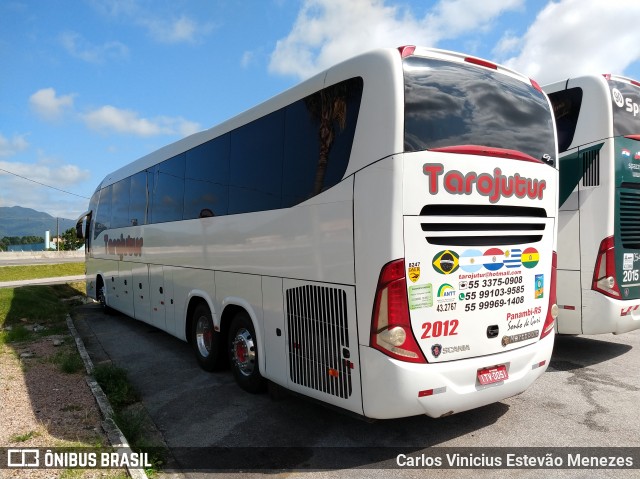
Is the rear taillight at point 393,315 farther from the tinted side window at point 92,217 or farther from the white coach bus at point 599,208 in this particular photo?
the tinted side window at point 92,217

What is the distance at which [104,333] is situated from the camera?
9.98 metres

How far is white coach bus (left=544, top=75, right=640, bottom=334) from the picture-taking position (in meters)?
6.10

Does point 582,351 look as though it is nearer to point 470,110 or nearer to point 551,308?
point 551,308

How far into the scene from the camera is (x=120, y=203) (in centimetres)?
1055

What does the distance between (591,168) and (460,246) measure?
3.63 m

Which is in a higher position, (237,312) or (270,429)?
(237,312)

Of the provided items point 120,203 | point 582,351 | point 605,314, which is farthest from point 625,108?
point 120,203

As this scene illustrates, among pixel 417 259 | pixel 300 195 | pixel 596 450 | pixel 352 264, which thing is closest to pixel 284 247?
pixel 300 195

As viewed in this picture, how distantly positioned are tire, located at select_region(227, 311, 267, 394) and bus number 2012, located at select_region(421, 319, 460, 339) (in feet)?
7.65

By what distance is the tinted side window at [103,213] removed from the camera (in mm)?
11562

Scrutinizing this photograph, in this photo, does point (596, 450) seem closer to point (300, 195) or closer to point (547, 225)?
point (547, 225)

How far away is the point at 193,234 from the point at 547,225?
4811 mm

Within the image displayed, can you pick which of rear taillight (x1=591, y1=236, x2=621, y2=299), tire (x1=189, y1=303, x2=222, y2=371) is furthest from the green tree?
rear taillight (x1=591, y1=236, x2=621, y2=299)

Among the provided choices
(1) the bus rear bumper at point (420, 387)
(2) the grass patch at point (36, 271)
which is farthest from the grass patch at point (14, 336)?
(2) the grass patch at point (36, 271)
